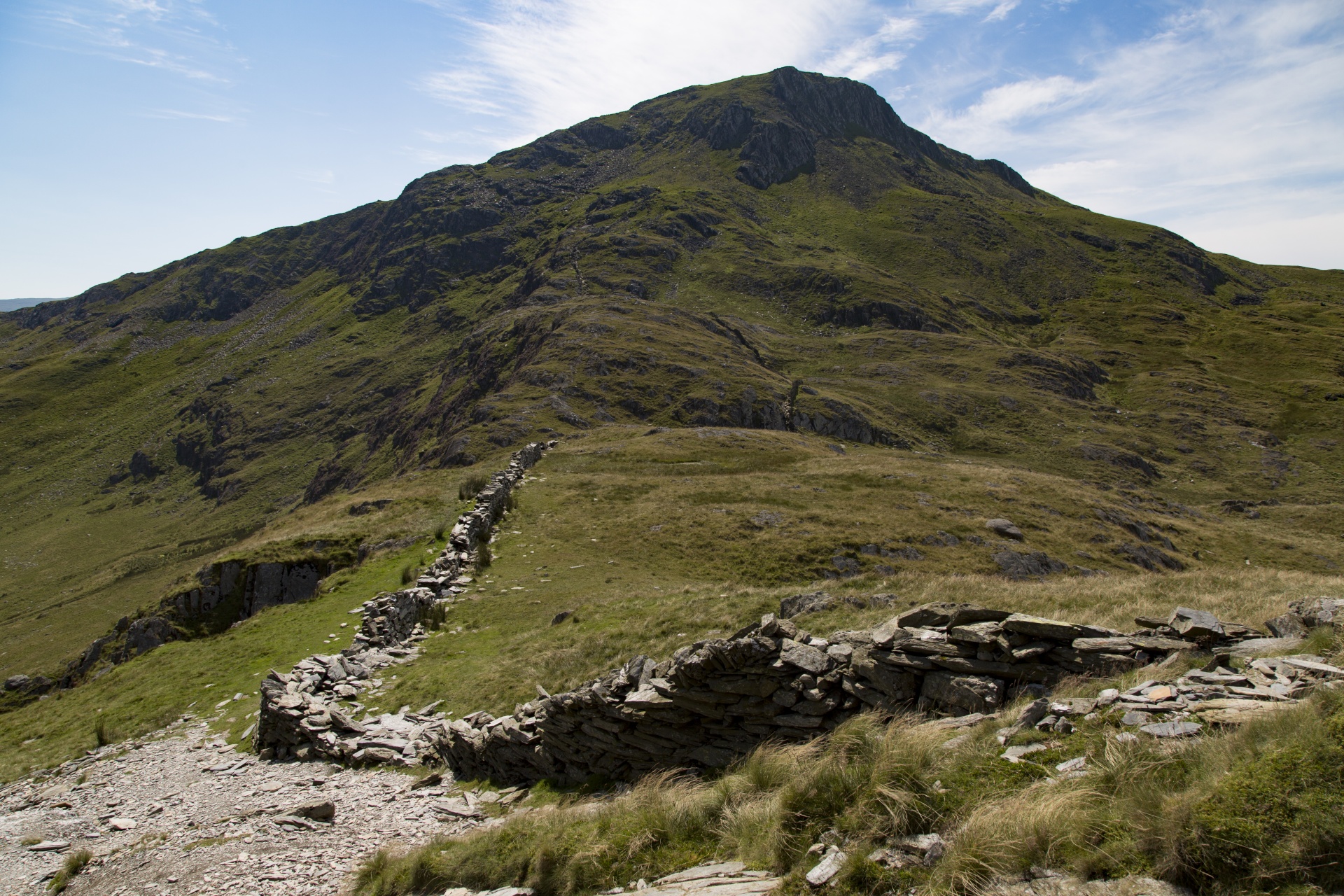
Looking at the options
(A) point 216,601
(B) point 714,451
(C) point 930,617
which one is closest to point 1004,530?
(B) point 714,451

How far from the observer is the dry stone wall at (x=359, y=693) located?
47.8ft

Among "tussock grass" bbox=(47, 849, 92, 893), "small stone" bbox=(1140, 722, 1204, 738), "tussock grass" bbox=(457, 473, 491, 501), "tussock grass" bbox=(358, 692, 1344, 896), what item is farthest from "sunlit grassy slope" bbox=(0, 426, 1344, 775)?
"tussock grass" bbox=(358, 692, 1344, 896)

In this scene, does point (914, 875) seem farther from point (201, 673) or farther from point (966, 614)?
point (201, 673)

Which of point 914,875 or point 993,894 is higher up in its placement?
point 993,894

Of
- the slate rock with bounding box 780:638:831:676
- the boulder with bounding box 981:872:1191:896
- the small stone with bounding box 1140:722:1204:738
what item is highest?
the small stone with bounding box 1140:722:1204:738

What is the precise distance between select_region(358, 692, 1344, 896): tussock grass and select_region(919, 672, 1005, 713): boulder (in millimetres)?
846

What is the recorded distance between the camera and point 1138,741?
639cm

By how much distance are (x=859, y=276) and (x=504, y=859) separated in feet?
596

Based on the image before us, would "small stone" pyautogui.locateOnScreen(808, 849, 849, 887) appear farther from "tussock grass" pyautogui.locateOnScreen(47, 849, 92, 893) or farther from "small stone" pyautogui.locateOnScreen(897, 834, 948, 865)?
"tussock grass" pyautogui.locateOnScreen(47, 849, 92, 893)

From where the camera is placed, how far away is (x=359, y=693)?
17.8 m

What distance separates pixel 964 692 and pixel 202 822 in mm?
13460

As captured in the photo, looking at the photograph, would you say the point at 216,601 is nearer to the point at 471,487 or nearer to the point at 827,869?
the point at 471,487

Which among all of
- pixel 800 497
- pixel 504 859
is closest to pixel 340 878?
pixel 504 859

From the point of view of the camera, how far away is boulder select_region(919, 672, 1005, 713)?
891cm
